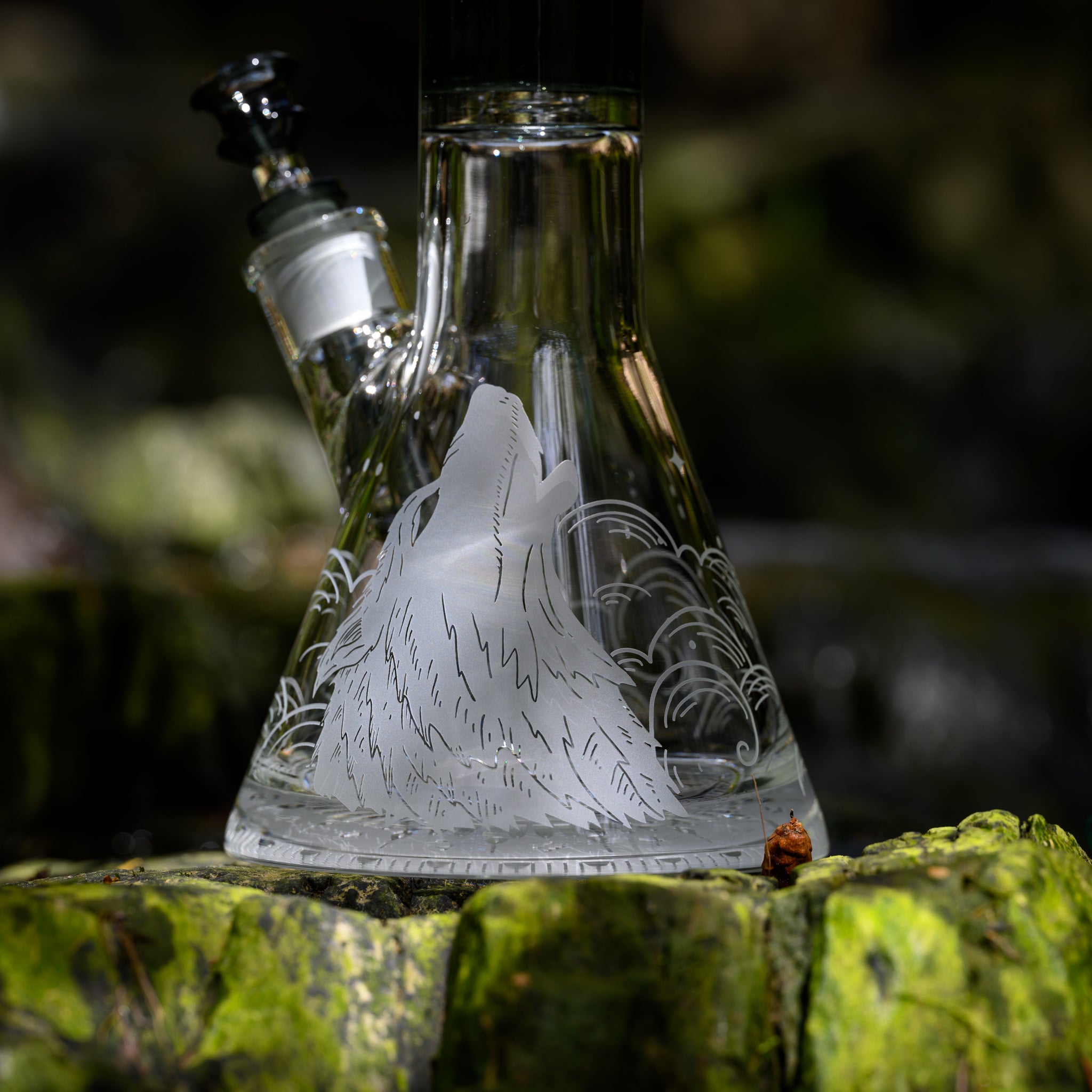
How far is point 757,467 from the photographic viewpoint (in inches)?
237

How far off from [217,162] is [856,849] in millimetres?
5801

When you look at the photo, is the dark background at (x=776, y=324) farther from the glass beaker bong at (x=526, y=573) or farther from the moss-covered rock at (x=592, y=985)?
the moss-covered rock at (x=592, y=985)

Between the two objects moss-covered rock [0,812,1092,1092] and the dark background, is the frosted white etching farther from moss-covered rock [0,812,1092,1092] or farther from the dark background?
the dark background

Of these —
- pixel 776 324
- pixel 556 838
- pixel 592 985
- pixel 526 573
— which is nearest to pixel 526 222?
pixel 526 573

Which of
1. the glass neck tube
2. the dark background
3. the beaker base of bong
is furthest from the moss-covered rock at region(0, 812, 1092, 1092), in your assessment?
the dark background

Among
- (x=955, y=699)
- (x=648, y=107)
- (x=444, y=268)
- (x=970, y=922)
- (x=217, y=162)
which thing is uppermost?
(x=648, y=107)

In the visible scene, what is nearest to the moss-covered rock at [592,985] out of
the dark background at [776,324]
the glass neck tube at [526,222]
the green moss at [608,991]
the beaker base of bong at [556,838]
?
the green moss at [608,991]

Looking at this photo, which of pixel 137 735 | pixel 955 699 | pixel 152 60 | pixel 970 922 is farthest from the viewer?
pixel 152 60

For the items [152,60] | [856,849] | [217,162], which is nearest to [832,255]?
[217,162]

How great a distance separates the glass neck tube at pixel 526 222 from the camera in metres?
0.88

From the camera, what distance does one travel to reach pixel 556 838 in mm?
793

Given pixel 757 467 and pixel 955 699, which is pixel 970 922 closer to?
pixel 955 699

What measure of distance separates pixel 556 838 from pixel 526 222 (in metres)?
0.44

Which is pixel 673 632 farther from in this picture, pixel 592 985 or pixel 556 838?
pixel 592 985
